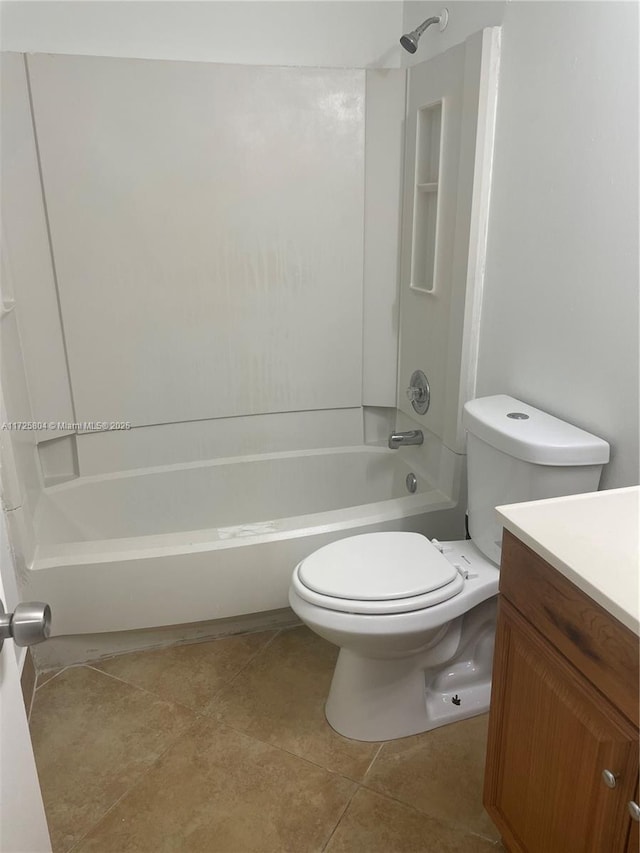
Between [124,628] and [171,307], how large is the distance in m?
1.14

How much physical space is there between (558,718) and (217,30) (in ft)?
7.43

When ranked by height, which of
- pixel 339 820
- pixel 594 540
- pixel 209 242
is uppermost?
pixel 209 242

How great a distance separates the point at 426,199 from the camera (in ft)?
7.36

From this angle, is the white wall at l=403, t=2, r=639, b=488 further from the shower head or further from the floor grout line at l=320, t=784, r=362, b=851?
the floor grout line at l=320, t=784, r=362, b=851

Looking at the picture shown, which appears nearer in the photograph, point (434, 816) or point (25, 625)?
point (25, 625)

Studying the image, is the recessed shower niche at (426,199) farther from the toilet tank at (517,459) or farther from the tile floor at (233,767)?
the tile floor at (233,767)

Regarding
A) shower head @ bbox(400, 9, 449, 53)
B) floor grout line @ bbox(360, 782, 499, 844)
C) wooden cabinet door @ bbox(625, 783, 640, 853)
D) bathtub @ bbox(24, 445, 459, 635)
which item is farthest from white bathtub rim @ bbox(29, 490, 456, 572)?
shower head @ bbox(400, 9, 449, 53)

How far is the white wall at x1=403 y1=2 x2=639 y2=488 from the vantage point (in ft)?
4.47

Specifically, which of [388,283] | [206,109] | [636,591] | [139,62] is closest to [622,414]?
[636,591]

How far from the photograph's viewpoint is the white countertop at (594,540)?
2.96ft

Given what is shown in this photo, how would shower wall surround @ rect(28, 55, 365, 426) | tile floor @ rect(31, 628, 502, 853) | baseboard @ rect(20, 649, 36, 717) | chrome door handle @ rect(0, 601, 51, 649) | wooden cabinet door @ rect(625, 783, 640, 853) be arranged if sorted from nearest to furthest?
chrome door handle @ rect(0, 601, 51, 649) → wooden cabinet door @ rect(625, 783, 640, 853) → tile floor @ rect(31, 628, 502, 853) → baseboard @ rect(20, 649, 36, 717) → shower wall surround @ rect(28, 55, 365, 426)

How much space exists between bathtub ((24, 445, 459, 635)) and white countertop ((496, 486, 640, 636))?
0.93 metres

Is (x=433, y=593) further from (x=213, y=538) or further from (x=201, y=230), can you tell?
(x=201, y=230)

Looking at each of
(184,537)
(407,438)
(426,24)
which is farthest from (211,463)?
(426,24)
